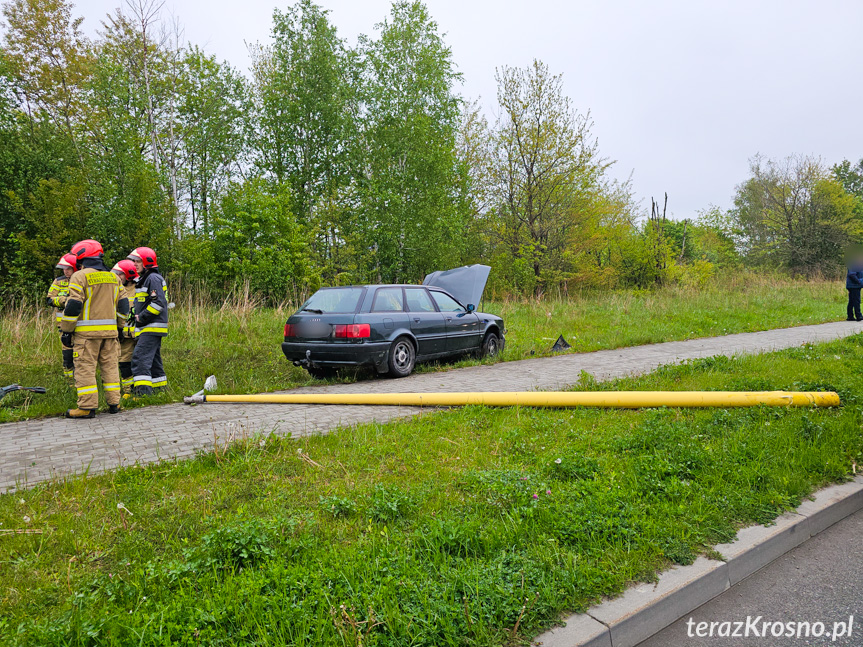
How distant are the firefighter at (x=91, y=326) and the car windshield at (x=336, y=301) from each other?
2855mm

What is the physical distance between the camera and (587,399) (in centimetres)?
624

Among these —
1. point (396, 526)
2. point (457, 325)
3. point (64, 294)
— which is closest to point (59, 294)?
point (64, 294)

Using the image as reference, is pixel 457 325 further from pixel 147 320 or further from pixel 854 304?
pixel 854 304

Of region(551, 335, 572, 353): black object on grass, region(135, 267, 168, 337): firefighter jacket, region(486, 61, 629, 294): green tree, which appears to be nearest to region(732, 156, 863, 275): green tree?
region(486, 61, 629, 294): green tree

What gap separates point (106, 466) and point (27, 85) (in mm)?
29088

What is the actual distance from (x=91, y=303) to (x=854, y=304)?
1994 centimetres

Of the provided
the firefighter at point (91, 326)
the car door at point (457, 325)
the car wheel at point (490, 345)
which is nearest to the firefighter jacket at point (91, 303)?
the firefighter at point (91, 326)

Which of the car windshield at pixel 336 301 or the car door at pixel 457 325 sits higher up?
the car windshield at pixel 336 301

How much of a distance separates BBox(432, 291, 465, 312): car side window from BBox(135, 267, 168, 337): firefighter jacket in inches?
180

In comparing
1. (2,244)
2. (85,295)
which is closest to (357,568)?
(85,295)

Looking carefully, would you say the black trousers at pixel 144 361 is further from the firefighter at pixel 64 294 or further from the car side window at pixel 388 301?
the car side window at pixel 388 301

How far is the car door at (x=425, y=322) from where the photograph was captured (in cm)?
948

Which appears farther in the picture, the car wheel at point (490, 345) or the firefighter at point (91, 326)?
the car wheel at point (490, 345)

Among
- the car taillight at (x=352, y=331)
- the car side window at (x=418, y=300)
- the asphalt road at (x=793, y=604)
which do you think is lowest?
the asphalt road at (x=793, y=604)
